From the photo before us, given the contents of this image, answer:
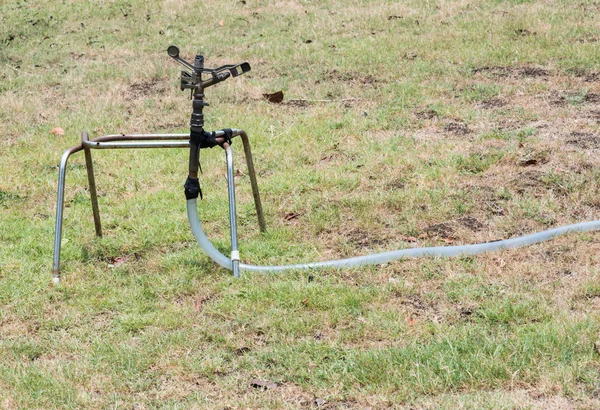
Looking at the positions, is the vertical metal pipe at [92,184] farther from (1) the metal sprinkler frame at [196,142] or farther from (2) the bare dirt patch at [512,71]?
(2) the bare dirt patch at [512,71]

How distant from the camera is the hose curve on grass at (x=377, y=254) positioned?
15.8 ft

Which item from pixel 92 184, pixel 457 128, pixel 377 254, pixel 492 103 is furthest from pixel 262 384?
pixel 492 103

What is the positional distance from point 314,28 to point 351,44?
105 centimetres

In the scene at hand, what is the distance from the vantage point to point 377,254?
4.93 meters

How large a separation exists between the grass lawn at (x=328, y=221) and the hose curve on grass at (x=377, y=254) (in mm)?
76

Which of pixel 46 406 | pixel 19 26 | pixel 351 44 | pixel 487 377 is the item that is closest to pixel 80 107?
pixel 351 44

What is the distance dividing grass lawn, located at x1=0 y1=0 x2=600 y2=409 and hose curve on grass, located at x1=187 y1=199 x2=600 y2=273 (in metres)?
0.08

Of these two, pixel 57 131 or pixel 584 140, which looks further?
pixel 57 131

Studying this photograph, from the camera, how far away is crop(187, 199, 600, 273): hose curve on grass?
15.8 feet

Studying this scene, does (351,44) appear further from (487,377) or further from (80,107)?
(487,377)

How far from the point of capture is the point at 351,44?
10422 mm

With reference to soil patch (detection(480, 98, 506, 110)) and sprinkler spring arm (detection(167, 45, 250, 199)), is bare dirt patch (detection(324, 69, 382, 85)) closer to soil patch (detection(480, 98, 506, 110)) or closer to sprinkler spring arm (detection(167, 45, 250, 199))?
soil patch (detection(480, 98, 506, 110))

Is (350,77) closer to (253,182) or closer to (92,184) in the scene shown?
(253,182)

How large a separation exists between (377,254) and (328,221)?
82 centimetres
